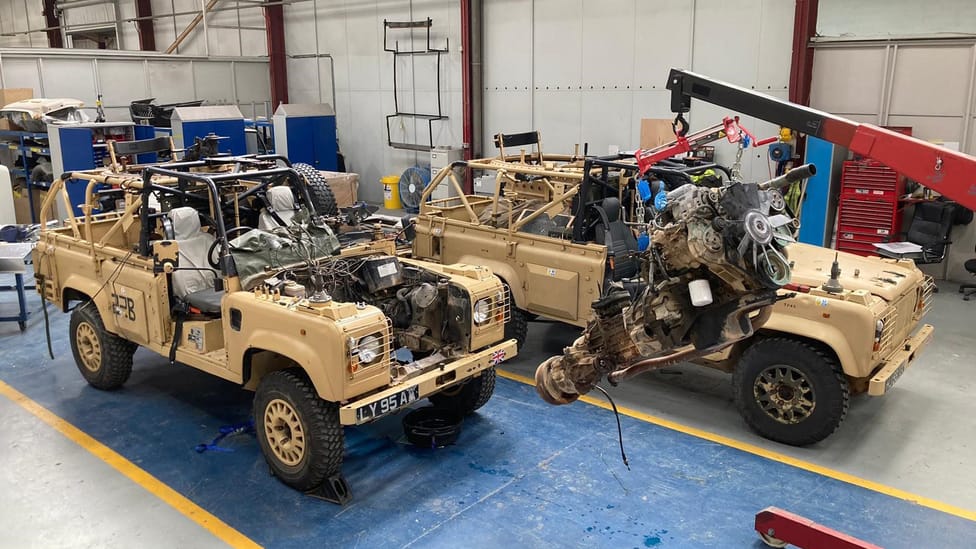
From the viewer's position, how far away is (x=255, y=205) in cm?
694

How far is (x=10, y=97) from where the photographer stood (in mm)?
14898

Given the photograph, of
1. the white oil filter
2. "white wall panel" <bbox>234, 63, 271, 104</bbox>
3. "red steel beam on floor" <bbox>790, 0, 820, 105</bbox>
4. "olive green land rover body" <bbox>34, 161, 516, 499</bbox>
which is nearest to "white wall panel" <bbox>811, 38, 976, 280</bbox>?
"red steel beam on floor" <bbox>790, 0, 820, 105</bbox>

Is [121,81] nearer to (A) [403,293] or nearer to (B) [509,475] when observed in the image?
(A) [403,293]

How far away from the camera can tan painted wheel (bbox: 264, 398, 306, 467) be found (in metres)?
5.18

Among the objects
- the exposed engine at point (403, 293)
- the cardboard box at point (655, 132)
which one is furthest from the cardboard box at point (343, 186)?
the exposed engine at point (403, 293)

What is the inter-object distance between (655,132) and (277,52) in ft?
35.5

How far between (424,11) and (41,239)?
10.2m

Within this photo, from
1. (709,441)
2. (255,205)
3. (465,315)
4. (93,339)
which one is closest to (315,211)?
(255,205)

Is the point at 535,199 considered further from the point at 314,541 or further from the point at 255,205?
the point at 314,541

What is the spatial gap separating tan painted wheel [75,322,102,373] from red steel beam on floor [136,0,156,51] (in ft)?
58.7

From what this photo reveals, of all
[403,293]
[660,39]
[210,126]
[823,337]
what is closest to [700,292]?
[823,337]

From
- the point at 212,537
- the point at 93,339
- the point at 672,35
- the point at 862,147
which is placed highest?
the point at 672,35

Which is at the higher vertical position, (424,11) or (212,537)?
(424,11)

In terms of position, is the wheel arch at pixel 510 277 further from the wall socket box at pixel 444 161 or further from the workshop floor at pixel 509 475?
the wall socket box at pixel 444 161
